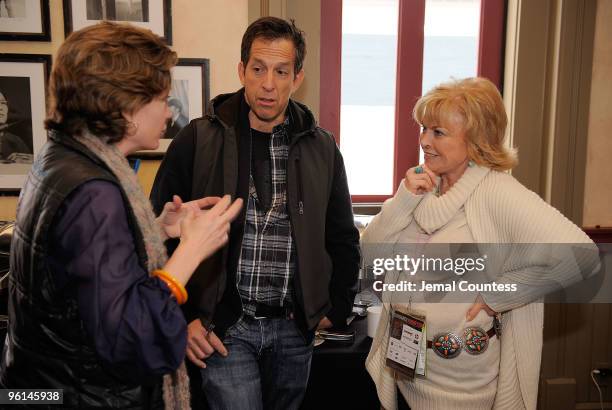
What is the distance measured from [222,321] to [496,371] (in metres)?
0.85

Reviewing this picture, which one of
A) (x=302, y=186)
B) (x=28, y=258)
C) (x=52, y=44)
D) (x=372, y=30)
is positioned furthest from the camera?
(x=372, y=30)

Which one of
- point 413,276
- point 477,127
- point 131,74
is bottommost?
point 413,276

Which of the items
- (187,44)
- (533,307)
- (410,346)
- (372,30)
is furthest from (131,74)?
(372,30)

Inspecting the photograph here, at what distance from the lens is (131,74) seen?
1110 mm

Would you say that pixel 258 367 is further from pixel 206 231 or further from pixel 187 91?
pixel 187 91

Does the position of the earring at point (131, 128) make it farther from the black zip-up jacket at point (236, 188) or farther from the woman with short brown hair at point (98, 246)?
the black zip-up jacket at point (236, 188)

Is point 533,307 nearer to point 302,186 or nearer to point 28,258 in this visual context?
Answer: point 302,186

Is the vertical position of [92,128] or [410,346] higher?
[92,128]

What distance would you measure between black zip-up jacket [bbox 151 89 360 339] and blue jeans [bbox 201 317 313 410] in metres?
0.06

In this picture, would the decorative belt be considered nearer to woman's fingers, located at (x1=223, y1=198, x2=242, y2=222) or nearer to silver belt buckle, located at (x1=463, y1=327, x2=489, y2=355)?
silver belt buckle, located at (x1=463, y1=327, x2=489, y2=355)

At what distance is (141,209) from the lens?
124 cm

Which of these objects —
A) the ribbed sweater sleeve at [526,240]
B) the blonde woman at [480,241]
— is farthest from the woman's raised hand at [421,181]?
the ribbed sweater sleeve at [526,240]

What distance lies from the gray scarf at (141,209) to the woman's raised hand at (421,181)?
31.7 inches

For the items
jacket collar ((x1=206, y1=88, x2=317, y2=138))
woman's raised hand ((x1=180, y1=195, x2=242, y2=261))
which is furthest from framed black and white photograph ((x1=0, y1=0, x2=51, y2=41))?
woman's raised hand ((x1=180, y1=195, x2=242, y2=261))
